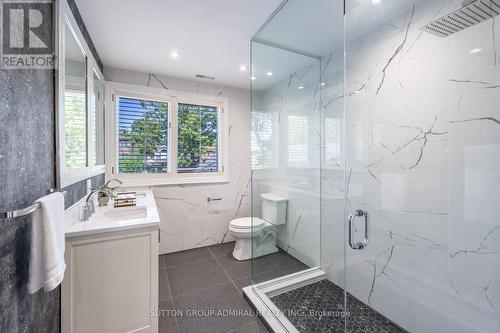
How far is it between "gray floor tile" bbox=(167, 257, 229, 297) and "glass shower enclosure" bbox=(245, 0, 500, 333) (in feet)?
1.53

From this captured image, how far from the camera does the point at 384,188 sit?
1.80m

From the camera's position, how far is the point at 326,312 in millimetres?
1828

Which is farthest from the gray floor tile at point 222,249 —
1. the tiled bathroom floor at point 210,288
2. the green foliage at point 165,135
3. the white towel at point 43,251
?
the white towel at point 43,251

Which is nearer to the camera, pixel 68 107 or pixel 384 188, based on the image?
pixel 68 107

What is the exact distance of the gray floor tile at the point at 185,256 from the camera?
2.76 metres

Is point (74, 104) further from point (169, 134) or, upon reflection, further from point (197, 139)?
point (197, 139)

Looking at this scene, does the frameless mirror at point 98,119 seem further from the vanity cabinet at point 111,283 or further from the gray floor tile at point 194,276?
the gray floor tile at point 194,276

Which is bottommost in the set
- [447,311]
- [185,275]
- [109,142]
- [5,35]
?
[185,275]

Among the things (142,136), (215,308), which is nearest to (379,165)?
(215,308)

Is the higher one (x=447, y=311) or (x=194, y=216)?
(x=194, y=216)

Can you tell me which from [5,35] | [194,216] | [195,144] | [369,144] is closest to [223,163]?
[195,144]

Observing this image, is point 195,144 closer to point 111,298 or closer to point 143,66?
A: point 143,66

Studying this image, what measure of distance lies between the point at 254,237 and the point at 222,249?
79 cm

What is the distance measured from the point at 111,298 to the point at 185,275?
1.08 metres
